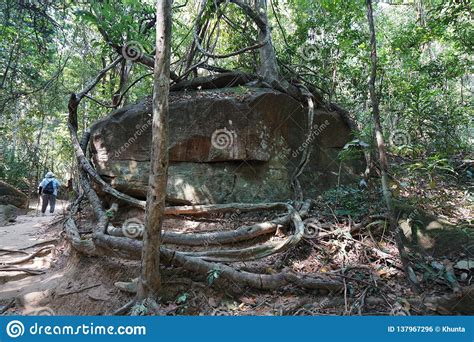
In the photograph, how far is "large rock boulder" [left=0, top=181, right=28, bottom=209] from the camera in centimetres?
1041

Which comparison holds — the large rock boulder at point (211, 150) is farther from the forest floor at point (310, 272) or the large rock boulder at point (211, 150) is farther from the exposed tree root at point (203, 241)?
the forest floor at point (310, 272)

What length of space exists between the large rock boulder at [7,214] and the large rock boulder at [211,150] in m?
4.78

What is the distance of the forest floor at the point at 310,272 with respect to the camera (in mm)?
3338

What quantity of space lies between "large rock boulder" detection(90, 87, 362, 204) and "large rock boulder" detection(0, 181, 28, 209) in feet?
21.6

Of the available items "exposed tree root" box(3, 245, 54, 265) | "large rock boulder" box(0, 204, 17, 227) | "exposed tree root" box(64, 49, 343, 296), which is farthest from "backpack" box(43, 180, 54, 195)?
"exposed tree root" box(3, 245, 54, 265)

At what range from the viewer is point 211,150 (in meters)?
5.68

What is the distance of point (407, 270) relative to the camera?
11.4ft

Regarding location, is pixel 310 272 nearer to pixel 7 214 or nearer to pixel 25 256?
pixel 25 256

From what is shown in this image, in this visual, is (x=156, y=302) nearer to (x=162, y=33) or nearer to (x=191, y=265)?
(x=191, y=265)

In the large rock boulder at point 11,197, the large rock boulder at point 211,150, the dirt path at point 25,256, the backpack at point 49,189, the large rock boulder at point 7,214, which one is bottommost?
the dirt path at point 25,256

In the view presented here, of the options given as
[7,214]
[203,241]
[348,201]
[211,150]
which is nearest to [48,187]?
[7,214]

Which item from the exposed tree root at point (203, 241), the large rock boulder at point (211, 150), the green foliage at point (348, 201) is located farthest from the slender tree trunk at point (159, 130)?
the green foliage at point (348, 201)

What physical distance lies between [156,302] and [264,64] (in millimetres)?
5447

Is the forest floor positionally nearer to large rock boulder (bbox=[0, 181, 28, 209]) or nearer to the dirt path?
the dirt path
